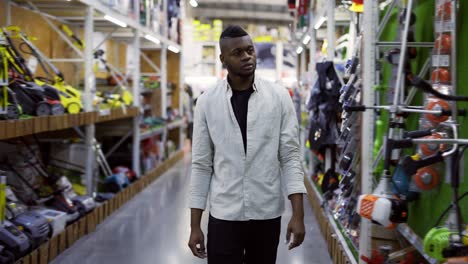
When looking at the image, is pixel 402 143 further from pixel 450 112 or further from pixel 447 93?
pixel 447 93

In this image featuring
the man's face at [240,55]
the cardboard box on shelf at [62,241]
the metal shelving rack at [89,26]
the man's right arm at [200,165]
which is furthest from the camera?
the metal shelving rack at [89,26]

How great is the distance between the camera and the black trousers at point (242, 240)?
2.60m

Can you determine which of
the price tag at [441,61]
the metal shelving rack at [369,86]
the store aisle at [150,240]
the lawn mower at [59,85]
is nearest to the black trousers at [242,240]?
the price tag at [441,61]

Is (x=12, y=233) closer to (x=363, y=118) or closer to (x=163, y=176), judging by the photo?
(x=363, y=118)

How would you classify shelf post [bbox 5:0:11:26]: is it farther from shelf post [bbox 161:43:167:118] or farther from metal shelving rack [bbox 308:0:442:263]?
shelf post [bbox 161:43:167:118]

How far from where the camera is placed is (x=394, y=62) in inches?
156

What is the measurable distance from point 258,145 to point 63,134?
5.26 m

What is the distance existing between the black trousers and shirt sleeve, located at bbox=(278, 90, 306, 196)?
7.2 inches

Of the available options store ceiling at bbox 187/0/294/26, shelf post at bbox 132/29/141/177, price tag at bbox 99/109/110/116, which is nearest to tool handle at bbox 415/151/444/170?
price tag at bbox 99/109/110/116

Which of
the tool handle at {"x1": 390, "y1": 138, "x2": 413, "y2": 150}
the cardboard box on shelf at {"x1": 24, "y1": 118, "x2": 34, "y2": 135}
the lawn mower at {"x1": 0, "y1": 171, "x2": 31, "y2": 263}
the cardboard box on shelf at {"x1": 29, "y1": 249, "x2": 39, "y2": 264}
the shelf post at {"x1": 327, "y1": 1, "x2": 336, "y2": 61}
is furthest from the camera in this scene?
the shelf post at {"x1": 327, "y1": 1, "x2": 336, "y2": 61}

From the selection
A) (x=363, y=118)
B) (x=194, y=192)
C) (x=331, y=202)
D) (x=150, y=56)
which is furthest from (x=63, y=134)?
(x=150, y=56)

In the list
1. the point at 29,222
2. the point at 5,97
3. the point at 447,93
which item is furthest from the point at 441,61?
the point at 29,222

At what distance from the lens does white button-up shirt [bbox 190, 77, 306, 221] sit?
2.59 meters

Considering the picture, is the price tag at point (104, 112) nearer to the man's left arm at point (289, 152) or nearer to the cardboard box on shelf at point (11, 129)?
the cardboard box on shelf at point (11, 129)
